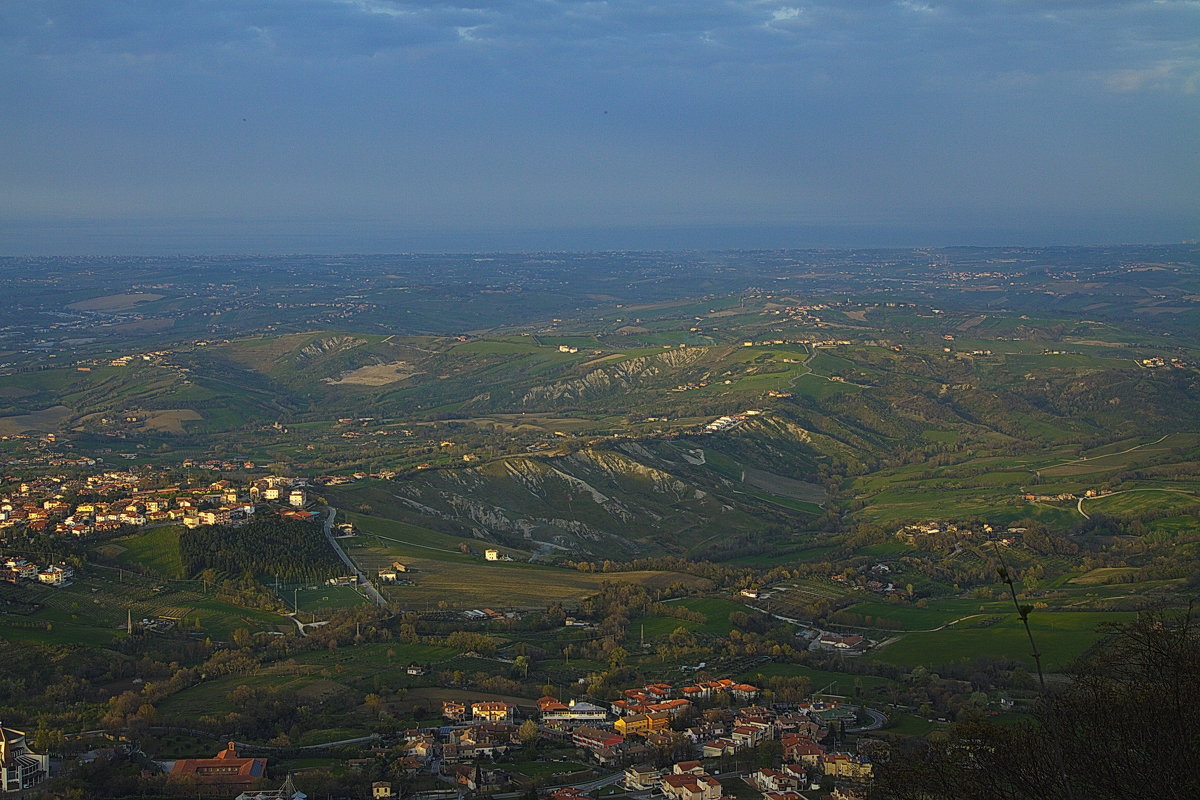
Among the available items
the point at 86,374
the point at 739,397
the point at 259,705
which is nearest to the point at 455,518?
the point at 259,705

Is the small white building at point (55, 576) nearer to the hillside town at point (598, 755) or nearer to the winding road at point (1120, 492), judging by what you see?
the hillside town at point (598, 755)

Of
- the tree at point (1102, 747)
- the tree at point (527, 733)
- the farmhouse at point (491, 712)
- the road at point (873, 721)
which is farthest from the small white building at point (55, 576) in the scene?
the tree at point (1102, 747)

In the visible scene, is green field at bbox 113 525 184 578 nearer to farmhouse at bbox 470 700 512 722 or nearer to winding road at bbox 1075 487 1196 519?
farmhouse at bbox 470 700 512 722

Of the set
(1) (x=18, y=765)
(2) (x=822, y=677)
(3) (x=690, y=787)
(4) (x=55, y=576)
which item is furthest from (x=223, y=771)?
(4) (x=55, y=576)

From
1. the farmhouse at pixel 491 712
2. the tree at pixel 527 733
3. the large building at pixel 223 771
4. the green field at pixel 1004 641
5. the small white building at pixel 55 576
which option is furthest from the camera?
the small white building at pixel 55 576

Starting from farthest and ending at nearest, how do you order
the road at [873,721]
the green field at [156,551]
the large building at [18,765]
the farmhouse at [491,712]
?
the green field at [156,551], the farmhouse at [491,712], the road at [873,721], the large building at [18,765]

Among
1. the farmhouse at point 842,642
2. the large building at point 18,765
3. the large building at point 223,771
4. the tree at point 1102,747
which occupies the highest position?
the tree at point 1102,747

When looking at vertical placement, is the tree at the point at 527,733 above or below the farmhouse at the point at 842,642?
above
